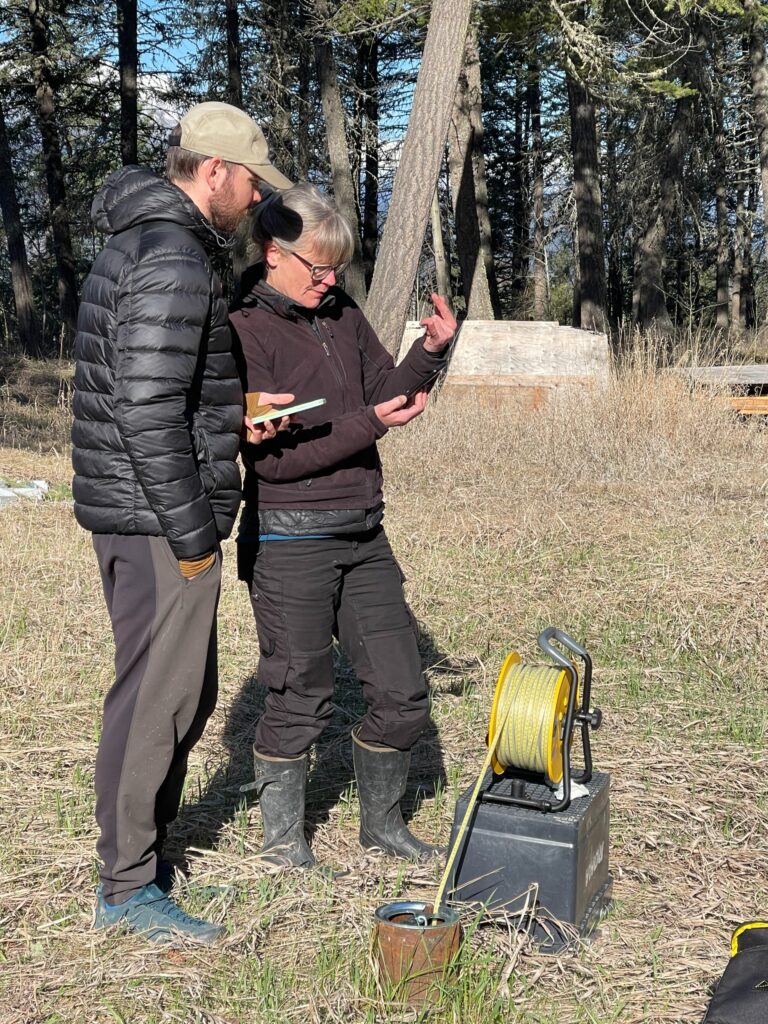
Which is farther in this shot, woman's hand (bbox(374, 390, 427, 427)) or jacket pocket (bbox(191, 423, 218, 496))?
woman's hand (bbox(374, 390, 427, 427))

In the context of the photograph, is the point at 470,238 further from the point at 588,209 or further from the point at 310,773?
the point at 310,773

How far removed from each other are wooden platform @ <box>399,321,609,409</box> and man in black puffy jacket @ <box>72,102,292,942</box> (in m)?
8.75

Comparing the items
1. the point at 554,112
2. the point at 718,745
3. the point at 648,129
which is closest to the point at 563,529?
the point at 718,745

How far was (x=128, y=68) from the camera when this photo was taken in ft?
75.2

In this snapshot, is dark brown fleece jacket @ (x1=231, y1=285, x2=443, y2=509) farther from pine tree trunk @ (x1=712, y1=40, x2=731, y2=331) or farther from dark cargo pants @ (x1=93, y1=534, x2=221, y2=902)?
pine tree trunk @ (x1=712, y1=40, x2=731, y2=331)

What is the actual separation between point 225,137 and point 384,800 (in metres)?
2.03

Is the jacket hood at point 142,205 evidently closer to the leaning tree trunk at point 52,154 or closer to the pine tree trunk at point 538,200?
the leaning tree trunk at point 52,154

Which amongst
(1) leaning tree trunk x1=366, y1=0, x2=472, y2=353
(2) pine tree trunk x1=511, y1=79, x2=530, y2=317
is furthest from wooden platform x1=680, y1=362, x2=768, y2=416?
(2) pine tree trunk x1=511, y1=79, x2=530, y2=317

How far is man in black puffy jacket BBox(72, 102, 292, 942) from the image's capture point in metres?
2.65

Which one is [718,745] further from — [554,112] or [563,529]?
[554,112]

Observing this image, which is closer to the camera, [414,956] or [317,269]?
[414,956]

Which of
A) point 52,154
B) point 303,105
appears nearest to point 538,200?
point 303,105

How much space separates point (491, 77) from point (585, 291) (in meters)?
19.5

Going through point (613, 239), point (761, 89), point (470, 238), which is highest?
point (761, 89)
